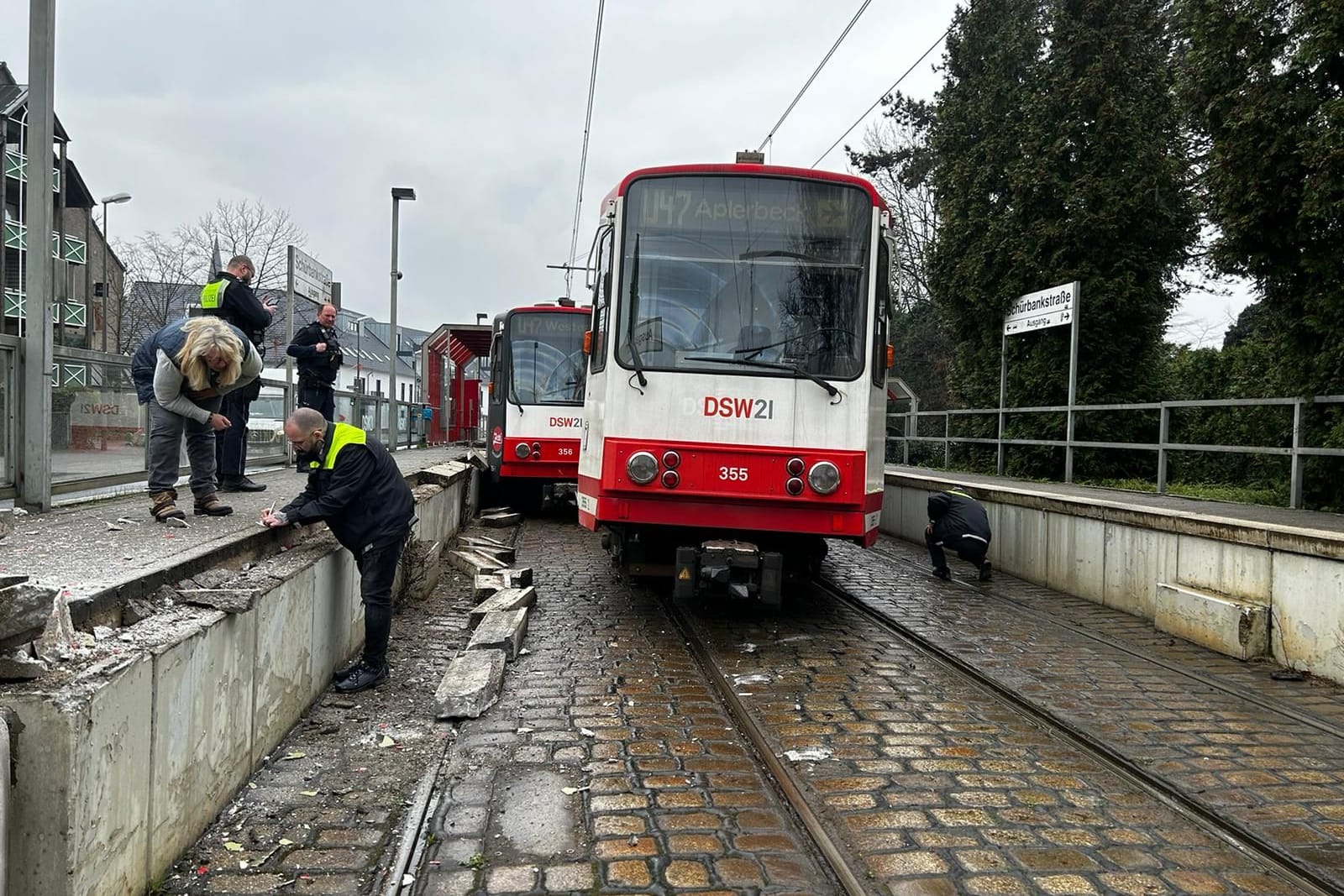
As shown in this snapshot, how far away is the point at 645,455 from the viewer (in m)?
7.35

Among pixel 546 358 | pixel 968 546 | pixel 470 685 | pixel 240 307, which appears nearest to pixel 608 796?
pixel 470 685

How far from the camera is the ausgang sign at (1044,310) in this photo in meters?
15.1

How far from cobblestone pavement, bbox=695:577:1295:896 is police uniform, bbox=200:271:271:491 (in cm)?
412

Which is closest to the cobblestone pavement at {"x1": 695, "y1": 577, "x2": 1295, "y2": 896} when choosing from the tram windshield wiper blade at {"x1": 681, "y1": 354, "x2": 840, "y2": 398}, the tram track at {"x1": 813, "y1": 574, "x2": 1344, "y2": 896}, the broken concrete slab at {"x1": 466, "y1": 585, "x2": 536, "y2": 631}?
the tram track at {"x1": 813, "y1": 574, "x2": 1344, "y2": 896}

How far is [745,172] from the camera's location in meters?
7.72

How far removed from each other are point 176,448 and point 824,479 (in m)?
4.20

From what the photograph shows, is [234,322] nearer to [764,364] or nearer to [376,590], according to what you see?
[376,590]

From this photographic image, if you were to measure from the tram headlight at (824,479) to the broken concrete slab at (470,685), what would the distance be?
246cm

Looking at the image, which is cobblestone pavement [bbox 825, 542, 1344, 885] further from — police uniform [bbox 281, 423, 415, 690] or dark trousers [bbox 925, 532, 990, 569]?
police uniform [bbox 281, 423, 415, 690]

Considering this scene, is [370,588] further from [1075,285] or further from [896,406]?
[896,406]

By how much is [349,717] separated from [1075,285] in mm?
12275

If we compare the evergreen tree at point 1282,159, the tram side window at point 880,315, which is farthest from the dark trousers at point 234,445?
the evergreen tree at point 1282,159

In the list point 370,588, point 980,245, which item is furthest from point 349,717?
point 980,245

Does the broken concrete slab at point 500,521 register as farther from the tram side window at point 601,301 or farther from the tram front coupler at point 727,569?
the tram front coupler at point 727,569
